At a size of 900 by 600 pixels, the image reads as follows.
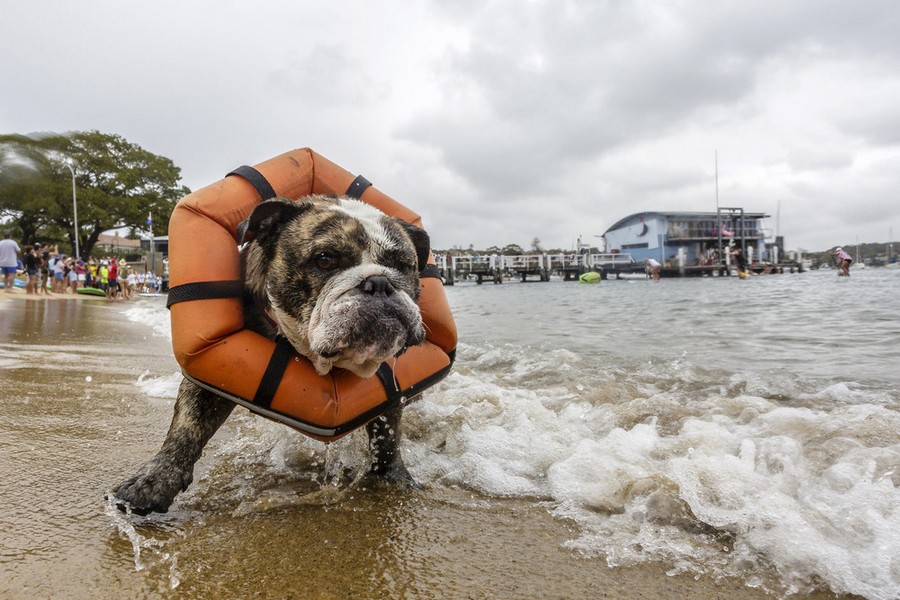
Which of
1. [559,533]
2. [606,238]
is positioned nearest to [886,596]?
[559,533]

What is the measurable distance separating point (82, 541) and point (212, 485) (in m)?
0.73

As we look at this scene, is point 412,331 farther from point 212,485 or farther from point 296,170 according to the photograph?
point 296,170

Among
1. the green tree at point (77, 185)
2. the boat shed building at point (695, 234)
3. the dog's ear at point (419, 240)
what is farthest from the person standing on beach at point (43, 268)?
the boat shed building at point (695, 234)

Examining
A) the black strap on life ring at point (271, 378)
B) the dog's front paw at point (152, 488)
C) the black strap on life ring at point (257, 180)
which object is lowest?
the dog's front paw at point (152, 488)

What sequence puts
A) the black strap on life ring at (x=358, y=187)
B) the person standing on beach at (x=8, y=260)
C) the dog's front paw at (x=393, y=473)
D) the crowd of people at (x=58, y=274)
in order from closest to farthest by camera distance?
the dog's front paw at (x=393, y=473) < the black strap on life ring at (x=358, y=187) < the person standing on beach at (x=8, y=260) < the crowd of people at (x=58, y=274)

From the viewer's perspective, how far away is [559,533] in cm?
229

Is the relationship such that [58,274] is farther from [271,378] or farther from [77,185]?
[271,378]

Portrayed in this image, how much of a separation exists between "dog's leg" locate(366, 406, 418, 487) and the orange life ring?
9.5 inches

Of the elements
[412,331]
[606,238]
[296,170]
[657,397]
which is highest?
[606,238]

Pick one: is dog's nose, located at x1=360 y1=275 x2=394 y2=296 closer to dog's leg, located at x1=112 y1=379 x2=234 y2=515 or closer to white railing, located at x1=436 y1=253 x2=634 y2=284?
dog's leg, located at x1=112 y1=379 x2=234 y2=515

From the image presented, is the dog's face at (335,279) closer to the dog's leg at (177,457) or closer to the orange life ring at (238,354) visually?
the orange life ring at (238,354)

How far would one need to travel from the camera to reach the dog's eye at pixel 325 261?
2.58 metres

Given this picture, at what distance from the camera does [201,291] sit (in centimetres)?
271

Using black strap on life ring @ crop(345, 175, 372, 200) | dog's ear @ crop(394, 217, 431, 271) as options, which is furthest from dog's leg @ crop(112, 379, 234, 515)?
black strap on life ring @ crop(345, 175, 372, 200)
